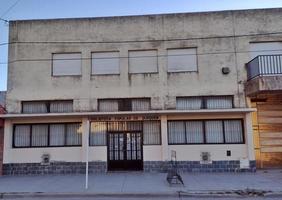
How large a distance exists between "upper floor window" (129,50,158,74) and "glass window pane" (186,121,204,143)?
137 inches

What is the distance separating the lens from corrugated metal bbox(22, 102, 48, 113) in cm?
1758

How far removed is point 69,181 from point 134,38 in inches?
330

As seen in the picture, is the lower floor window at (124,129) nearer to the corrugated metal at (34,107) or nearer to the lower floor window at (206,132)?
the lower floor window at (206,132)

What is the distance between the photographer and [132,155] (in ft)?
56.4

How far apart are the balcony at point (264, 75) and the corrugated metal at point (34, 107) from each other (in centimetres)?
1092

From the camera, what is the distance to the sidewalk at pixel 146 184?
1131cm

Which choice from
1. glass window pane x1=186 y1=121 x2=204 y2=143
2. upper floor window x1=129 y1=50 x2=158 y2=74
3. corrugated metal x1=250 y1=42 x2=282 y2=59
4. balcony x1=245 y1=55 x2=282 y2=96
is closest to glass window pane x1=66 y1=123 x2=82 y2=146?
upper floor window x1=129 y1=50 x2=158 y2=74

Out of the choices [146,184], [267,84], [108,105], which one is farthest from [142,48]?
[146,184]

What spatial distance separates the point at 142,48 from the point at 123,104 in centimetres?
327

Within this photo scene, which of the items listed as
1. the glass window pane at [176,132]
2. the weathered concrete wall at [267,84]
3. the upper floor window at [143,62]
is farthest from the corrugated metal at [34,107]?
the weathered concrete wall at [267,84]

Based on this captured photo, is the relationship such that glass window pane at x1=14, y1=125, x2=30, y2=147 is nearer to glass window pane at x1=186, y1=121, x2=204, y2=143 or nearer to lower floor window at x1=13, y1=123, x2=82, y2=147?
lower floor window at x1=13, y1=123, x2=82, y2=147

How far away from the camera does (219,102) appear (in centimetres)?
1727

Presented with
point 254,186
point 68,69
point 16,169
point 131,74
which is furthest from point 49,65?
point 254,186

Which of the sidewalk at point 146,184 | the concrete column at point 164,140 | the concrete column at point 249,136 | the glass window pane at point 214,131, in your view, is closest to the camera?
the sidewalk at point 146,184
